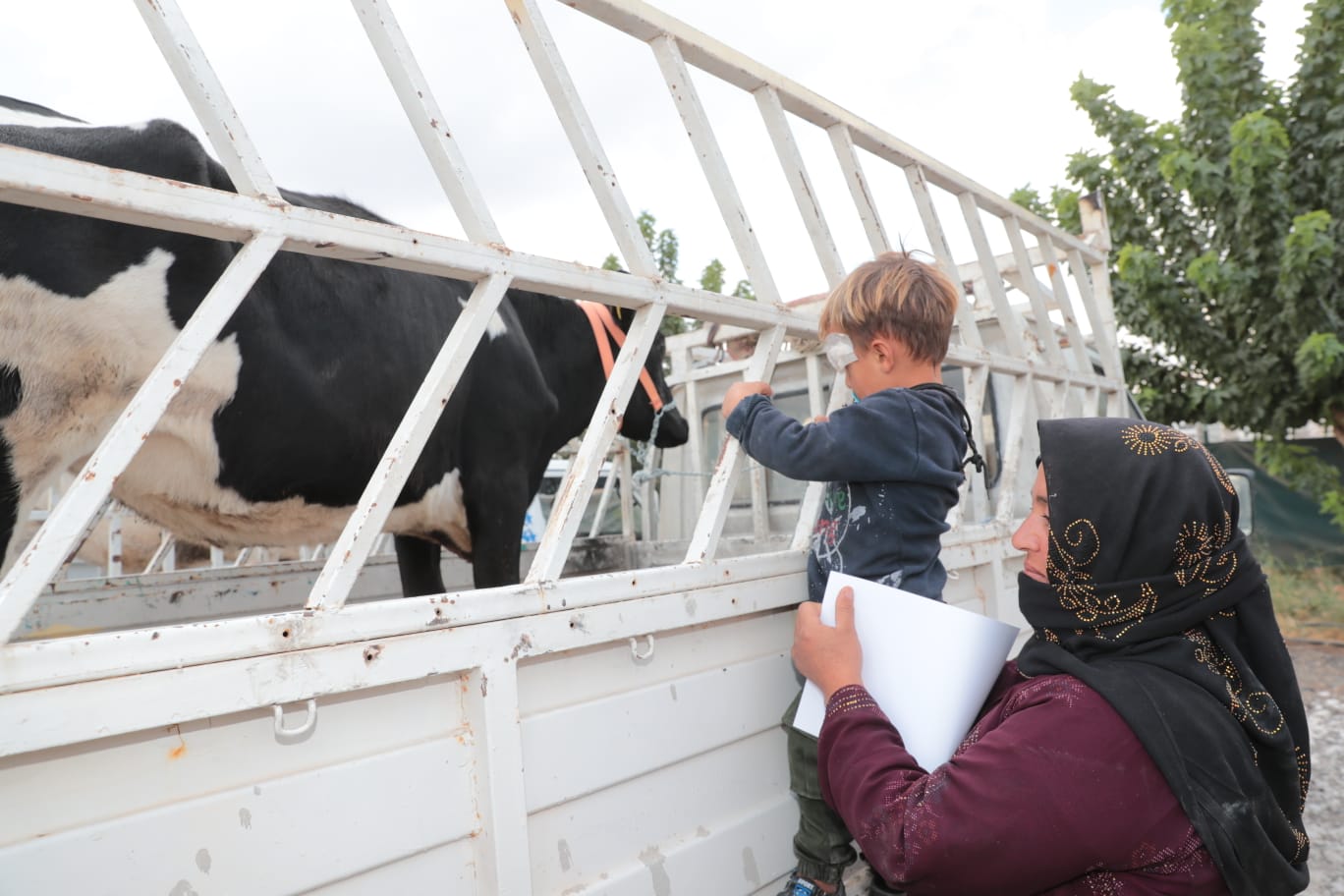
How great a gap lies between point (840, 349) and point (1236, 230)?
317 inches

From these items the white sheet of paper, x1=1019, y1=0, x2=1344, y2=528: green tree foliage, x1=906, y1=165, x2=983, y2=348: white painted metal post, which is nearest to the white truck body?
the white sheet of paper

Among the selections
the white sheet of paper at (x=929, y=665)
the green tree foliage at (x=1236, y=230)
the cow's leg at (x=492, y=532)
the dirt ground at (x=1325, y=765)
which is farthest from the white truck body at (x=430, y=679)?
the green tree foliage at (x=1236, y=230)

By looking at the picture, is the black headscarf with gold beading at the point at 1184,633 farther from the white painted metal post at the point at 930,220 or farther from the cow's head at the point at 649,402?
the cow's head at the point at 649,402

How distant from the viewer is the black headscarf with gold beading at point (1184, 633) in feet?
3.79

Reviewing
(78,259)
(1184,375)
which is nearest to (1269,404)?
(1184,375)

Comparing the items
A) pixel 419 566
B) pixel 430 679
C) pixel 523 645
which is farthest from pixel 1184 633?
pixel 419 566

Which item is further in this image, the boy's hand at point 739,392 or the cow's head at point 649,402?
the cow's head at point 649,402

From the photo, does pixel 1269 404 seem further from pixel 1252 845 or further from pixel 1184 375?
pixel 1252 845

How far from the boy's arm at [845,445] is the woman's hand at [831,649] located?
22cm

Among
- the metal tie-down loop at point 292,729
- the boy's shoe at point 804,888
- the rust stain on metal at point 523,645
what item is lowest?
the boy's shoe at point 804,888

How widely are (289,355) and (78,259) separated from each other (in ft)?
1.49

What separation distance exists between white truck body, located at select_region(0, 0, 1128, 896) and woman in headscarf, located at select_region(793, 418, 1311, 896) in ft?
1.27

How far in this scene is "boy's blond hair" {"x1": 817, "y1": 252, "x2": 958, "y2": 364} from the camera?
1.74 m

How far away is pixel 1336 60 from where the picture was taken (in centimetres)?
772
